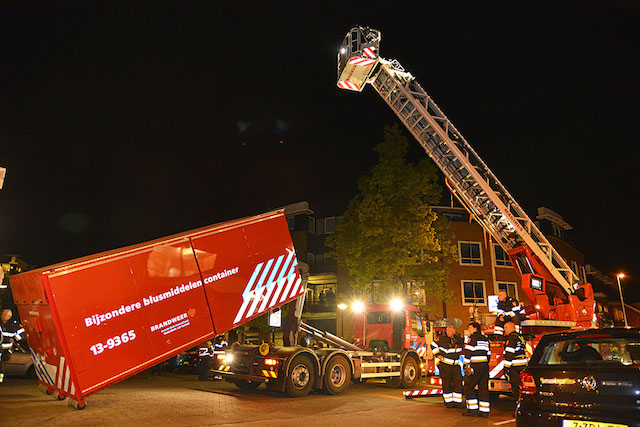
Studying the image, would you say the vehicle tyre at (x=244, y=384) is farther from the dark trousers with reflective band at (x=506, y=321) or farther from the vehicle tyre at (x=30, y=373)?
the dark trousers with reflective band at (x=506, y=321)

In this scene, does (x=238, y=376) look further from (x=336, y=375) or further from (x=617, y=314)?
(x=617, y=314)

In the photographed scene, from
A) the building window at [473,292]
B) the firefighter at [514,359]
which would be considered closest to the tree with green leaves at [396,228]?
the building window at [473,292]

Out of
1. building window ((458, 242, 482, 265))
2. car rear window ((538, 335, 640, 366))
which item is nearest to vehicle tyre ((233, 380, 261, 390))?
car rear window ((538, 335, 640, 366))

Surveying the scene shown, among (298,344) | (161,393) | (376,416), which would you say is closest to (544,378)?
(376,416)

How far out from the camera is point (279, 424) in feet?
22.2

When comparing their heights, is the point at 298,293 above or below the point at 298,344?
above

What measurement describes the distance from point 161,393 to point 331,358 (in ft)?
12.4

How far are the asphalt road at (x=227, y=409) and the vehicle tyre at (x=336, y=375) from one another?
0.88 ft

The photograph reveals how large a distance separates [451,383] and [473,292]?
2129 centimetres

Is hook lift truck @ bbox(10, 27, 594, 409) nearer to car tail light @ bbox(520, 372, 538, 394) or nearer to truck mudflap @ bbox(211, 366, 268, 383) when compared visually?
truck mudflap @ bbox(211, 366, 268, 383)

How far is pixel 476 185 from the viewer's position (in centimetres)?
1230

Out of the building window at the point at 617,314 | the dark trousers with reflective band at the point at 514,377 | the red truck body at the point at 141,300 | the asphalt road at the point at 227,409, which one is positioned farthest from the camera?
the building window at the point at 617,314

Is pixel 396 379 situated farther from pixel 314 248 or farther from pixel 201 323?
pixel 314 248

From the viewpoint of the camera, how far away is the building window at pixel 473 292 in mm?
28688
